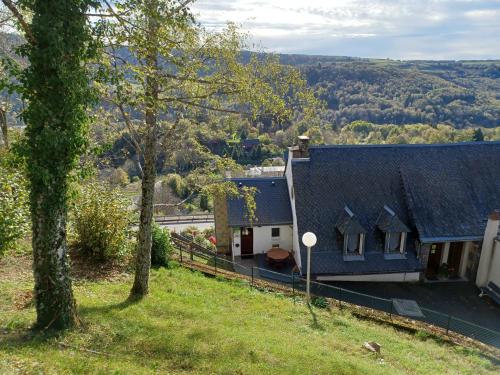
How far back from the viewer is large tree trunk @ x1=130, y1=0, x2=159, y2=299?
8.00 meters

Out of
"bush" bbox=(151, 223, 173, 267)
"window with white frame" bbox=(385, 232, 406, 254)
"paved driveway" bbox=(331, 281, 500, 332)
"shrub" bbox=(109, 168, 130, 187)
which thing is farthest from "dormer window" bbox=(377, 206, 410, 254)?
"shrub" bbox=(109, 168, 130, 187)

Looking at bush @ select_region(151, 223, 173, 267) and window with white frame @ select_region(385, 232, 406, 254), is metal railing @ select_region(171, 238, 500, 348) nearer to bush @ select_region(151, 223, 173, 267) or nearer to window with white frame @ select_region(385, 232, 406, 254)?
bush @ select_region(151, 223, 173, 267)

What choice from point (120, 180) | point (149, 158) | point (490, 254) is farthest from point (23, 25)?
point (490, 254)

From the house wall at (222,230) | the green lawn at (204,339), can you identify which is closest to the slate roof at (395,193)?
the house wall at (222,230)

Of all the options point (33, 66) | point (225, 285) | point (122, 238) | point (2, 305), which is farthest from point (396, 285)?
point (33, 66)

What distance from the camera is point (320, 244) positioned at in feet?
63.5

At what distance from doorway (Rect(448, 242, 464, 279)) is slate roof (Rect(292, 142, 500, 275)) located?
3.43 ft

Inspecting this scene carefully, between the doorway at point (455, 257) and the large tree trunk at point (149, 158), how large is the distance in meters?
16.3

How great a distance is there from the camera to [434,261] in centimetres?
2030

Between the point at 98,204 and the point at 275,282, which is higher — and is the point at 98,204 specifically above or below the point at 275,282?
above

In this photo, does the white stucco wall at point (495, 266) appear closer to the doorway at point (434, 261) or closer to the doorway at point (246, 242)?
the doorway at point (434, 261)

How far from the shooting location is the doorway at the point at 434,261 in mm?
20000

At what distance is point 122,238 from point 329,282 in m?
10.3

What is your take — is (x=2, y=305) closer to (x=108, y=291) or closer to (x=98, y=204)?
(x=108, y=291)
